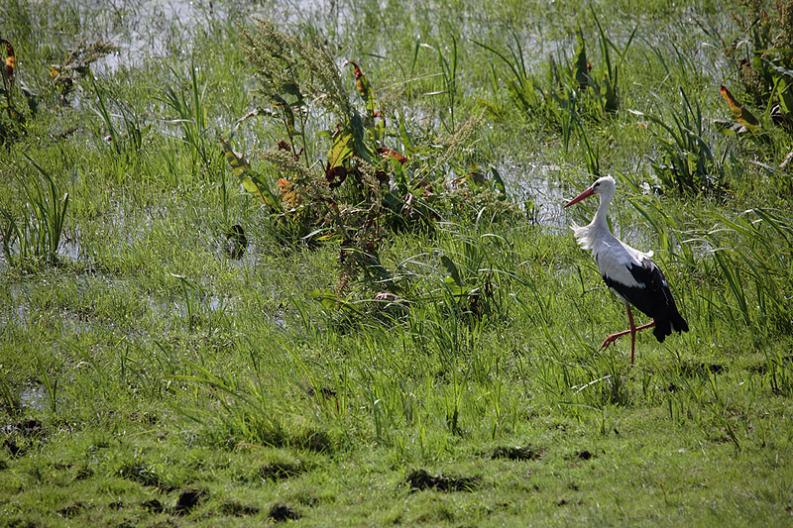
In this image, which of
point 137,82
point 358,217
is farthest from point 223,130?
point 358,217

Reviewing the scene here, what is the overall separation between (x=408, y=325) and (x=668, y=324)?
1450 mm

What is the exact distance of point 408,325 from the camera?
245 inches

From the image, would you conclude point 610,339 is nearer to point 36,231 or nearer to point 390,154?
point 390,154

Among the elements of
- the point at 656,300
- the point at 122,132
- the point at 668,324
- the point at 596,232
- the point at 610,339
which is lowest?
the point at 610,339

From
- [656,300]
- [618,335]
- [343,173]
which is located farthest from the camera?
[343,173]

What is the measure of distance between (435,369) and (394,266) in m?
1.29

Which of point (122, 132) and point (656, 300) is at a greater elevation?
point (122, 132)

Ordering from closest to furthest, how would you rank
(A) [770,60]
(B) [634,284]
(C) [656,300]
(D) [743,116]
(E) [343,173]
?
(C) [656,300] < (B) [634,284] < (E) [343,173] < (D) [743,116] < (A) [770,60]

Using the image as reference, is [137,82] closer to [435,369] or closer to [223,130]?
[223,130]

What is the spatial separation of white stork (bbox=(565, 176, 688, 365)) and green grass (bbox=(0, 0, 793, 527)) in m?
0.22

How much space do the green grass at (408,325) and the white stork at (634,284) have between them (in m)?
0.22

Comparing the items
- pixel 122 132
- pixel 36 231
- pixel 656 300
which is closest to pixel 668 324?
pixel 656 300

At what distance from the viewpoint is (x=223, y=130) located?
8.89 metres

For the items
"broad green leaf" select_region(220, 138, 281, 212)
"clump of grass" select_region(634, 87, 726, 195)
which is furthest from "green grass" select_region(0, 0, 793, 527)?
"broad green leaf" select_region(220, 138, 281, 212)
